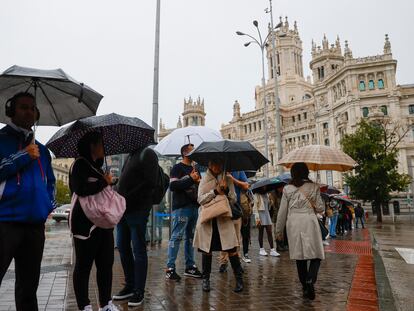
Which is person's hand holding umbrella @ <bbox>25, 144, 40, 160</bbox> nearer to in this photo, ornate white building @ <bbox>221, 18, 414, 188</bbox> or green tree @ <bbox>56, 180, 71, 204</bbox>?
ornate white building @ <bbox>221, 18, 414, 188</bbox>

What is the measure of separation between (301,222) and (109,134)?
2.84m

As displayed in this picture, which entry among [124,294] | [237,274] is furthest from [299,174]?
[124,294]

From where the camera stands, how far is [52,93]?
13.7 ft

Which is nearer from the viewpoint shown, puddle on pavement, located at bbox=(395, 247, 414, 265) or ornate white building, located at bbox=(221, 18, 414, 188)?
puddle on pavement, located at bbox=(395, 247, 414, 265)

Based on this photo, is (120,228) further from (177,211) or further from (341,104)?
(341,104)

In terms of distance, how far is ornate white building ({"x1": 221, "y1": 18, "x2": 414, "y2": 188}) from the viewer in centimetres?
5241

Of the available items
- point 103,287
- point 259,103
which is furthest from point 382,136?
point 259,103

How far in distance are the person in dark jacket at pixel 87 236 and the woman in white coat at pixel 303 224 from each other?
2455 millimetres

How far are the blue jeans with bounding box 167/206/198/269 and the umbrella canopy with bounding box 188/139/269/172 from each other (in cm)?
100

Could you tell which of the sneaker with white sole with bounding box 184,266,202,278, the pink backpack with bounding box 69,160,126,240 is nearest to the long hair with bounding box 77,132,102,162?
the pink backpack with bounding box 69,160,126,240

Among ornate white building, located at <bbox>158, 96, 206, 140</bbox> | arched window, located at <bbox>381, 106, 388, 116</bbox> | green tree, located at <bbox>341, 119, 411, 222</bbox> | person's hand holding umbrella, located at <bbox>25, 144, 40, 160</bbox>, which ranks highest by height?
ornate white building, located at <bbox>158, 96, 206, 140</bbox>

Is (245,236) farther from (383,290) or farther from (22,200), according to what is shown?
(22,200)

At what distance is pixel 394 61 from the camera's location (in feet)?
173

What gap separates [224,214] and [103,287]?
6.32ft
